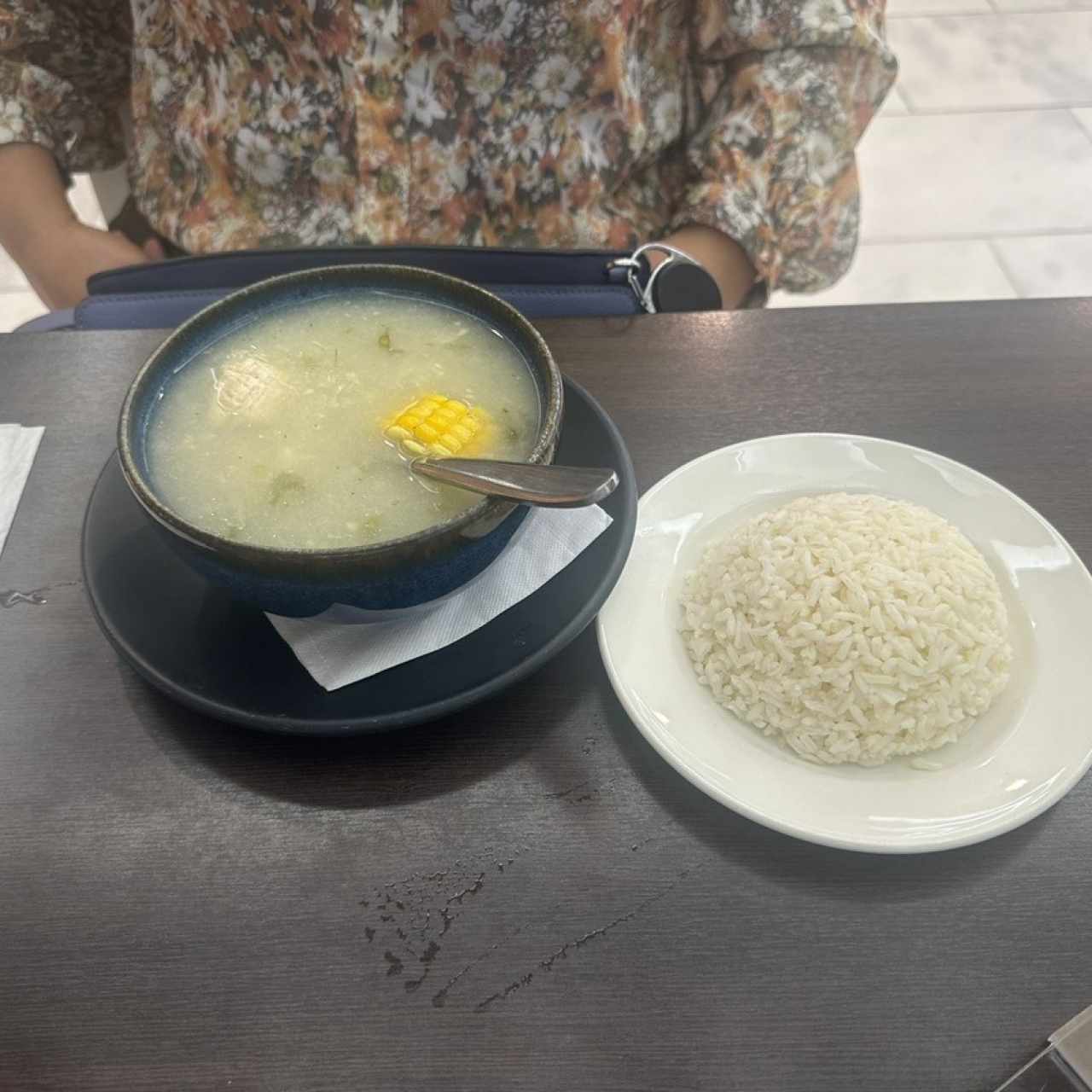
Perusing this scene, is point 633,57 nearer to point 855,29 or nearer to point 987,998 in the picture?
point 855,29

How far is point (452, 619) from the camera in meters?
0.86

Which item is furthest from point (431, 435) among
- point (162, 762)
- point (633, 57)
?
point (633, 57)

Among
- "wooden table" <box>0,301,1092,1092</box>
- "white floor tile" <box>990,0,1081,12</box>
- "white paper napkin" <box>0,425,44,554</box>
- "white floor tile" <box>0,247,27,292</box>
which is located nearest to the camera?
"wooden table" <box>0,301,1092,1092</box>

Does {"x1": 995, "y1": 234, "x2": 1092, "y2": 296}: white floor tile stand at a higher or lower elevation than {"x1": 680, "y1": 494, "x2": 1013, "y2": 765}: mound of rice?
lower

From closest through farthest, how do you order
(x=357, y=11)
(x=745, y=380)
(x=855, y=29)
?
(x=745, y=380) < (x=357, y=11) < (x=855, y=29)

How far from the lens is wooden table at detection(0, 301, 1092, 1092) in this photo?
659 millimetres

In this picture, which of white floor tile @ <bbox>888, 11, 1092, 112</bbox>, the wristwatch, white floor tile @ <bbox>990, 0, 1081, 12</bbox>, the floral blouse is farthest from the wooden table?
white floor tile @ <bbox>990, 0, 1081, 12</bbox>

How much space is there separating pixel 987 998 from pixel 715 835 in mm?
222

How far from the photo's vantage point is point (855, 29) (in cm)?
139

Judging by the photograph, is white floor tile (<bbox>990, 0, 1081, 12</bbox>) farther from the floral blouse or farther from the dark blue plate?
the dark blue plate

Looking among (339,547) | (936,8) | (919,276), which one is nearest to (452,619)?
(339,547)

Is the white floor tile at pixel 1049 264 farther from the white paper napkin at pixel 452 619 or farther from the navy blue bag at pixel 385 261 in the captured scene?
the white paper napkin at pixel 452 619

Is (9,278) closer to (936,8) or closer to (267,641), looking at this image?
(267,641)

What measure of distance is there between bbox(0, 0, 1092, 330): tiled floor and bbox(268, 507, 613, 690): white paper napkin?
81.5 inches
